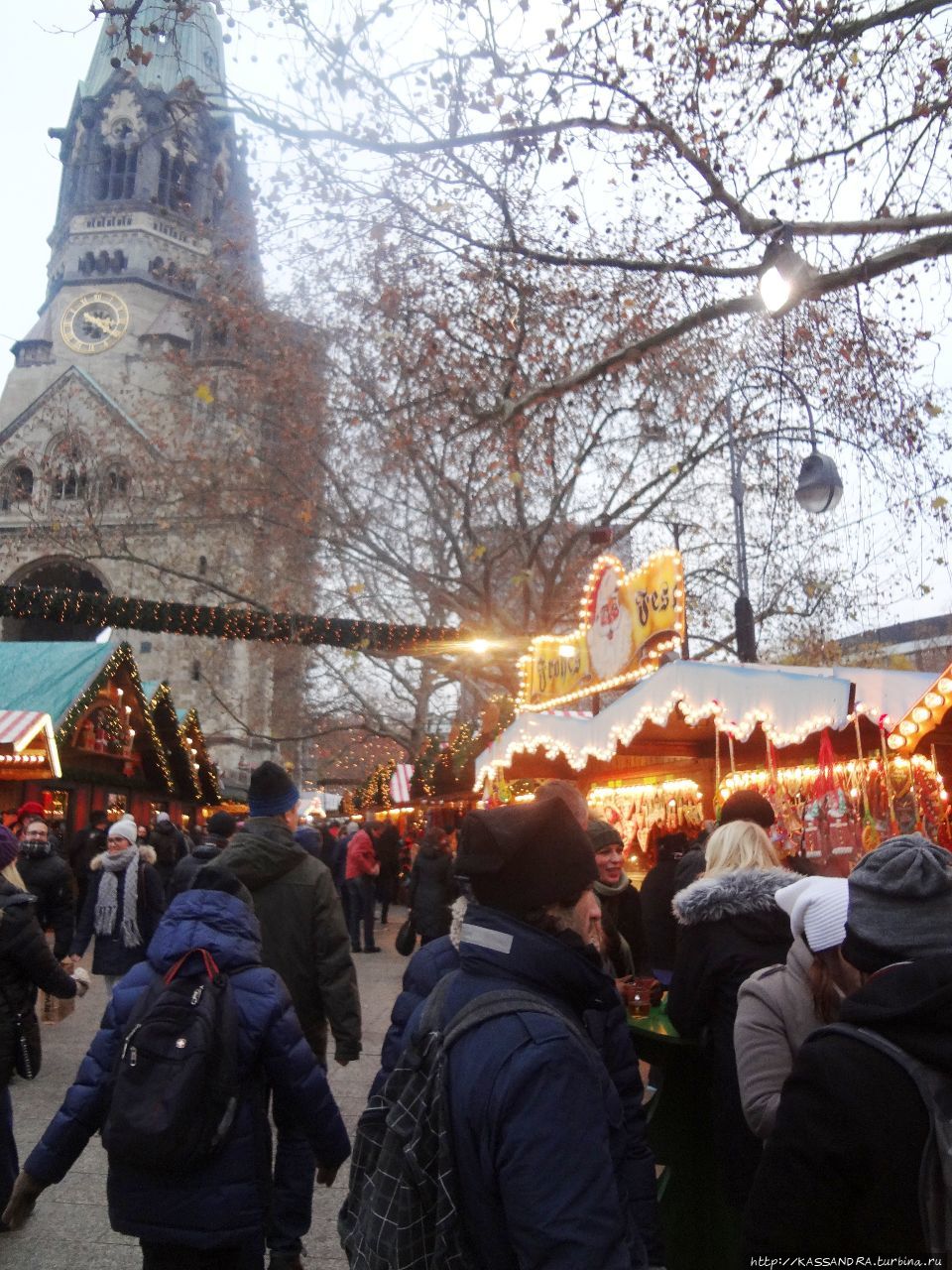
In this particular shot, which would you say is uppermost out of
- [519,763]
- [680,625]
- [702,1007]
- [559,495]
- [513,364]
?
[559,495]

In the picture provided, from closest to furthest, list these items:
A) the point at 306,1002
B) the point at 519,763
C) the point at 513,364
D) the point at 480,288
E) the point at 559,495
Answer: the point at 306,1002, the point at 513,364, the point at 519,763, the point at 480,288, the point at 559,495

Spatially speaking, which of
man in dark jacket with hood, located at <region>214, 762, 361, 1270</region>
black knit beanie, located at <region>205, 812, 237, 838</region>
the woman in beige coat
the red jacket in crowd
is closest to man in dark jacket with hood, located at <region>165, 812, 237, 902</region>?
black knit beanie, located at <region>205, 812, 237, 838</region>

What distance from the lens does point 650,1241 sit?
2279 millimetres

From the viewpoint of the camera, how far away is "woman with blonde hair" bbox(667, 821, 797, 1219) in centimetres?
330

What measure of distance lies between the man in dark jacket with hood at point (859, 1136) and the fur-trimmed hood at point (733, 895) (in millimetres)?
1707

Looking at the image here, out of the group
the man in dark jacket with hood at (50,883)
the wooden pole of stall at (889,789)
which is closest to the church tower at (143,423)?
the man in dark jacket with hood at (50,883)

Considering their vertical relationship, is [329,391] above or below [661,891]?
above

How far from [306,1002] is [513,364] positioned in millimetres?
5571

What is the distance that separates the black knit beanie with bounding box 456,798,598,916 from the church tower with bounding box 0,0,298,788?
16.5 metres

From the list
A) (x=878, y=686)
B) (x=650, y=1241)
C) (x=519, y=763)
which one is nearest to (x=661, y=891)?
(x=878, y=686)

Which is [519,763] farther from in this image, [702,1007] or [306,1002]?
[702,1007]

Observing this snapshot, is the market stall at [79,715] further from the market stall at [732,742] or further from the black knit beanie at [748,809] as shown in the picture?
the black knit beanie at [748,809]

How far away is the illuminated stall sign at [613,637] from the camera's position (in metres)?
11.0

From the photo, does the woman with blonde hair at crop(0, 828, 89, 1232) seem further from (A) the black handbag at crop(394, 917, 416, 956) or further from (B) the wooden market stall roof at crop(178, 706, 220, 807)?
(B) the wooden market stall roof at crop(178, 706, 220, 807)
